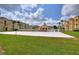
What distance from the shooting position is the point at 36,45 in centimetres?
334

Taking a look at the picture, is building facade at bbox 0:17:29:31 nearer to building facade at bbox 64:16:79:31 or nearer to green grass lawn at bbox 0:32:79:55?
green grass lawn at bbox 0:32:79:55

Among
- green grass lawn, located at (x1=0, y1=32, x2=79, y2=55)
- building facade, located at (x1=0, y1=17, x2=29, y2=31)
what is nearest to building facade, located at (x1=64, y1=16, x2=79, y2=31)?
green grass lawn, located at (x1=0, y1=32, x2=79, y2=55)

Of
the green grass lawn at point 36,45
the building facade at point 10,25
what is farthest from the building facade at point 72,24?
the building facade at point 10,25

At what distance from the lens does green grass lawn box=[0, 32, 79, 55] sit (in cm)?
331

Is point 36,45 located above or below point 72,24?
below

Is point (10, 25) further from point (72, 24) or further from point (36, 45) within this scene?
point (72, 24)

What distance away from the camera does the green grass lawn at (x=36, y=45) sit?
3.31 meters

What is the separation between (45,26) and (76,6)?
1.62 feet

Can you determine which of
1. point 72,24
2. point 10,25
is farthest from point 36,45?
point 72,24

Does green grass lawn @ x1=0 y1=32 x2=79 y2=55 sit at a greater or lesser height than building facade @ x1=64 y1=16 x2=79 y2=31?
lesser

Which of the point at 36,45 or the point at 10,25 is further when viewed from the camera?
the point at 10,25

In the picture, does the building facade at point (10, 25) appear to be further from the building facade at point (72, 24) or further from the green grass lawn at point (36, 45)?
the building facade at point (72, 24)

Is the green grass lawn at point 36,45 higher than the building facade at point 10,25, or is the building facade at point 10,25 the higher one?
the building facade at point 10,25
